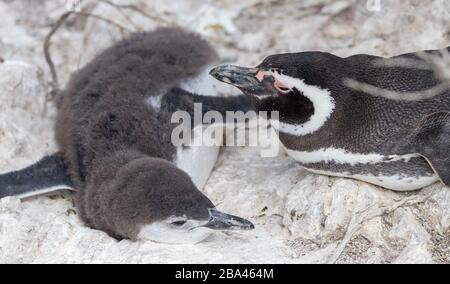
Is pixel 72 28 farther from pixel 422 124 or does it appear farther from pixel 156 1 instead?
pixel 422 124

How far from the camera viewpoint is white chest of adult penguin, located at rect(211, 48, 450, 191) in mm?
3346

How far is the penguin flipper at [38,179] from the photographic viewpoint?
3.89 m

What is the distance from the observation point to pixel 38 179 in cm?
397

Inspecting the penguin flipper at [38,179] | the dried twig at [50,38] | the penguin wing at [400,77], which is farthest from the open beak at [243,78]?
the dried twig at [50,38]

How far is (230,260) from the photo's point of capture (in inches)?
129

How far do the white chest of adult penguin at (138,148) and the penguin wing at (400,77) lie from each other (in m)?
0.76

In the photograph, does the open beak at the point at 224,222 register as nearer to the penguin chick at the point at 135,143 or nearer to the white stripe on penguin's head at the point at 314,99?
the penguin chick at the point at 135,143

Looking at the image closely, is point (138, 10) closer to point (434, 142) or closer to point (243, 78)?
point (243, 78)

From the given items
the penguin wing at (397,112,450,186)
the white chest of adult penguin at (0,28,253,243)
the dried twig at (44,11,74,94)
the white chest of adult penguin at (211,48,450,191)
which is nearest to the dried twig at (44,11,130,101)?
the dried twig at (44,11,74,94)

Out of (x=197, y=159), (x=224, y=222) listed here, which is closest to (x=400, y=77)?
(x=224, y=222)

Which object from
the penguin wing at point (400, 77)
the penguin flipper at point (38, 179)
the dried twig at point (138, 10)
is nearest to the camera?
the penguin wing at point (400, 77)

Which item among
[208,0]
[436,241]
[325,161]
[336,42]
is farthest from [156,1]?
[436,241]
